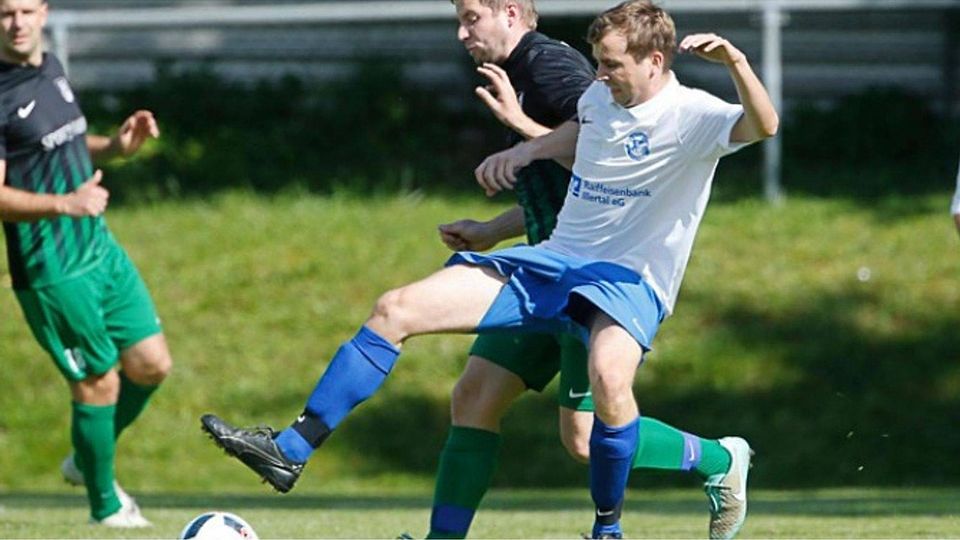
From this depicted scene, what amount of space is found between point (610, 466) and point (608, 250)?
693mm

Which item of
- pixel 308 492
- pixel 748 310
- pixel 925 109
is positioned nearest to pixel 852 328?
pixel 748 310

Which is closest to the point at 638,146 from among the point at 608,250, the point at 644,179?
the point at 644,179

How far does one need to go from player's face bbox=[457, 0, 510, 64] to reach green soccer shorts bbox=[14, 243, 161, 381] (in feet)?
7.95

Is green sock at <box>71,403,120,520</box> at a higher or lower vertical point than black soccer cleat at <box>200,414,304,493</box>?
lower

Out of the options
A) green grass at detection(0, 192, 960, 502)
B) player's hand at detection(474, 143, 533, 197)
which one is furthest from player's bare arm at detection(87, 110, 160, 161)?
green grass at detection(0, 192, 960, 502)

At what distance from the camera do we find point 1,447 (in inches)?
535

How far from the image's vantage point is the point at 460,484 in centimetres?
693

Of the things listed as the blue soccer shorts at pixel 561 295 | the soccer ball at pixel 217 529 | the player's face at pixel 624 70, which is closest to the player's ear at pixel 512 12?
the player's face at pixel 624 70

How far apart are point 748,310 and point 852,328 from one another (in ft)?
2.39

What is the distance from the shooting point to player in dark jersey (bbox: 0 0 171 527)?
27.5 ft

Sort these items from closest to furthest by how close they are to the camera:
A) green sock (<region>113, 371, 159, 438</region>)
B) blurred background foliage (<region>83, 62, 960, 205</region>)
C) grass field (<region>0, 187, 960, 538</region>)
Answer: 1. green sock (<region>113, 371, 159, 438</region>)
2. grass field (<region>0, 187, 960, 538</region>)
3. blurred background foliage (<region>83, 62, 960, 205</region>)

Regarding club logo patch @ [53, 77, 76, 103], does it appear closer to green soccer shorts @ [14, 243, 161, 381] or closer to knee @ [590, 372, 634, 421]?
green soccer shorts @ [14, 243, 161, 381]

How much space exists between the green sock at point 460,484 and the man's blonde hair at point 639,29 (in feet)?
4.73

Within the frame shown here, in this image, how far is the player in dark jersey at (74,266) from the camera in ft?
27.5
